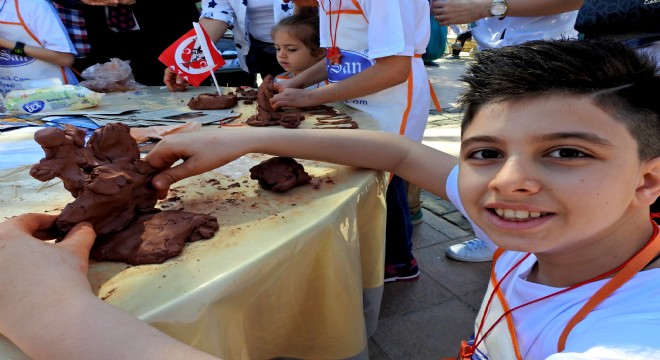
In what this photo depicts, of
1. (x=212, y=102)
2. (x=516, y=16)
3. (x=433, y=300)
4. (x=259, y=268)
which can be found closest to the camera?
(x=259, y=268)

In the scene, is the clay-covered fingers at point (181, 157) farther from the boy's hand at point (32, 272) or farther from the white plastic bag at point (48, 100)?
the white plastic bag at point (48, 100)

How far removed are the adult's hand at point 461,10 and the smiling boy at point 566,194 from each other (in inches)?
51.0

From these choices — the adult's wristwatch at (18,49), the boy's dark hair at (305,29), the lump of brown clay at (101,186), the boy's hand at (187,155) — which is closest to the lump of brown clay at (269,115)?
the boy's hand at (187,155)

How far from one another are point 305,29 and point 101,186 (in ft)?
5.98

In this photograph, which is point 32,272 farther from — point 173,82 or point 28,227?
point 173,82

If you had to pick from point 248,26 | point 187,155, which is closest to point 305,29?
point 248,26

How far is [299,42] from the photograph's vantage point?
103 inches

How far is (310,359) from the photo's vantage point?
→ 4.00 feet

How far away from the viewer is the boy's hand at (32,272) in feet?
2.26

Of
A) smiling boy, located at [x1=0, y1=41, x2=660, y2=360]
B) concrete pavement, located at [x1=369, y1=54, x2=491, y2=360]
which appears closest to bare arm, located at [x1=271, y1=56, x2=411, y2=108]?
concrete pavement, located at [x1=369, y1=54, x2=491, y2=360]

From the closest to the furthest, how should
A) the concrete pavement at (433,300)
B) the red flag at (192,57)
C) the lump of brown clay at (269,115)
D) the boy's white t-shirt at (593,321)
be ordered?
the boy's white t-shirt at (593,321) → the lump of brown clay at (269,115) → the concrete pavement at (433,300) → the red flag at (192,57)

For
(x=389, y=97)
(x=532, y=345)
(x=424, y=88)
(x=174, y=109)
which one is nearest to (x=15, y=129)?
(x=174, y=109)

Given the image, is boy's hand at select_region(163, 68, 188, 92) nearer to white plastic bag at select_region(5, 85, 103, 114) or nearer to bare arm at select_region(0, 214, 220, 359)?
white plastic bag at select_region(5, 85, 103, 114)

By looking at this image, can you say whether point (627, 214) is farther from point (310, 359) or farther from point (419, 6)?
point (419, 6)
